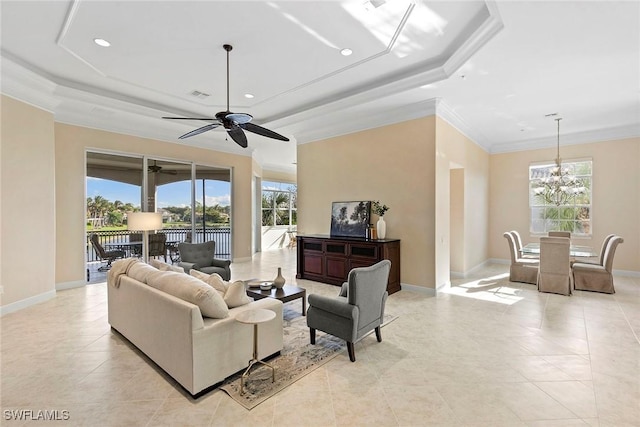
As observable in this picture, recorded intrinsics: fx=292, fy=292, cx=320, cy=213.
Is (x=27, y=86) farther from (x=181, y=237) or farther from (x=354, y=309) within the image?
(x=354, y=309)

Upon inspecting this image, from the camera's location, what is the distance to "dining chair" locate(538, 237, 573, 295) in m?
5.10

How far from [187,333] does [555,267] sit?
19.6ft

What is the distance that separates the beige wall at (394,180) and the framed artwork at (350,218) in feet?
0.56

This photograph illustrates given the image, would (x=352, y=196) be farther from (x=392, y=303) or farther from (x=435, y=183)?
(x=392, y=303)

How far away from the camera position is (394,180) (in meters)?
5.52

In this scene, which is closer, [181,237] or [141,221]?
[141,221]

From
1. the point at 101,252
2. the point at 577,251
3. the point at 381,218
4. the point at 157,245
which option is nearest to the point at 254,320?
the point at 381,218

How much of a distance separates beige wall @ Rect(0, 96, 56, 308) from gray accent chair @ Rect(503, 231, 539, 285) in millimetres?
8312

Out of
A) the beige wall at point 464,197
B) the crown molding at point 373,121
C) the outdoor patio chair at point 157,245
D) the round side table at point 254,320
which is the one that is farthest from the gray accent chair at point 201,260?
the beige wall at point 464,197

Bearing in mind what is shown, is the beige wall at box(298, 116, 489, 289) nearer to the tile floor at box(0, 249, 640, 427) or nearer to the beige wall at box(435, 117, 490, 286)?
the beige wall at box(435, 117, 490, 286)

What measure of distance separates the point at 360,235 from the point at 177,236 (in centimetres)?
463

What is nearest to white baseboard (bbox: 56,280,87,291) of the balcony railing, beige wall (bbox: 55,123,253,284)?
beige wall (bbox: 55,123,253,284)

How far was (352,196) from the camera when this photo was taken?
242 inches

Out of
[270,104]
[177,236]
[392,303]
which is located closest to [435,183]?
[392,303]
